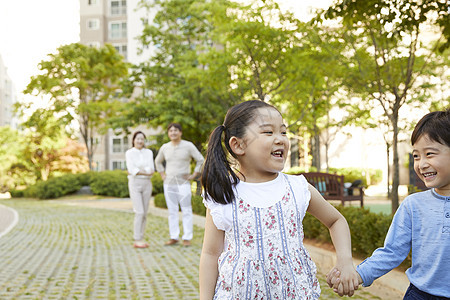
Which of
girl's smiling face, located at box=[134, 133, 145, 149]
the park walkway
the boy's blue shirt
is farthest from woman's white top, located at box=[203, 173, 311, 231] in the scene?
girl's smiling face, located at box=[134, 133, 145, 149]

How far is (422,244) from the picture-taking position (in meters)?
2.34

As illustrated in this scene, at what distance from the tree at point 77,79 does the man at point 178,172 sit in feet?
82.9

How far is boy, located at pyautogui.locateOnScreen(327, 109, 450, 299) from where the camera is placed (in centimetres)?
229

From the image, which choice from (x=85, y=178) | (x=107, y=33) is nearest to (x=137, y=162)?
(x=85, y=178)

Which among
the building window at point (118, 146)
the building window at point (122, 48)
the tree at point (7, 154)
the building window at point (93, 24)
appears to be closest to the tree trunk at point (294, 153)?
the tree at point (7, 154)

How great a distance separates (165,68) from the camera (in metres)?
23.1

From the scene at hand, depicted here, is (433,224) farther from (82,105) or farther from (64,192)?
(82,105)

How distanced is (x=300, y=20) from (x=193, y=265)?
7612mm

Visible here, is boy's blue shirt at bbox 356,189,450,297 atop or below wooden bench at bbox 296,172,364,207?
atop

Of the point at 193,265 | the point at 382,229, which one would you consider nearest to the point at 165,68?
the point at 193,265

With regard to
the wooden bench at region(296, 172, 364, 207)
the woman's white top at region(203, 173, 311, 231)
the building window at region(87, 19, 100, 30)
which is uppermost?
the building window at region(87, 19, 100, 30)

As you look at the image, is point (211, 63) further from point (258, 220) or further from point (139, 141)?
point (258, 220)

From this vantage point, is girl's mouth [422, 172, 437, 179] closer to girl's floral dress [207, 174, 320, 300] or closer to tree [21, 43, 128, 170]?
girl's floral dress [207, 174, 320, 300]

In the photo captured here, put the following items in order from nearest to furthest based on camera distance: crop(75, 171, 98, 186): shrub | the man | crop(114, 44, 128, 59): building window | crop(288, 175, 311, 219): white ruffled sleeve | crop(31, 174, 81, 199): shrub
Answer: crop(288, 175, 311, 219): white ruffled sleeve
the man
crop(31, 174, 81, 199): shrub
crop(75, 171, 98, 186): shrub
crop(114, 44, 128, 59): building window
